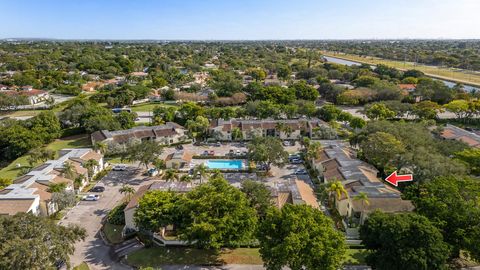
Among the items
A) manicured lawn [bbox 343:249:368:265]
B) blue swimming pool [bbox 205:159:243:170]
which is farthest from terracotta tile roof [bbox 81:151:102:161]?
manicured lawn [bbox 343:249:368:265]

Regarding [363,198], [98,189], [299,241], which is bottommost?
[98,189]

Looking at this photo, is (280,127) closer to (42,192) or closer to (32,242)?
(42,192)

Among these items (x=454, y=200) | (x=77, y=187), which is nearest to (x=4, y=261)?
(x=77, y=187)

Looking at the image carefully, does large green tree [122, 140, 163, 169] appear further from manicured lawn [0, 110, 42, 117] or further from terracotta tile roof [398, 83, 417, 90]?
terracotta tile roof [398, 83, 417, 90]

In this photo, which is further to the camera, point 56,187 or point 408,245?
point 56,187

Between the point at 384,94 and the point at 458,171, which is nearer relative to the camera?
the point at 458,171

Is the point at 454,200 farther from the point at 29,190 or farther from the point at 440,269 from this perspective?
the point at 29,190

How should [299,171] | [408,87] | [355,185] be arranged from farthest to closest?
[408,87] < [299,171] < [355,185]

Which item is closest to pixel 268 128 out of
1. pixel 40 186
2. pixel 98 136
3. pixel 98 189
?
pixel 98 136

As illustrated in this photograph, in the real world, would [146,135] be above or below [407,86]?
below
